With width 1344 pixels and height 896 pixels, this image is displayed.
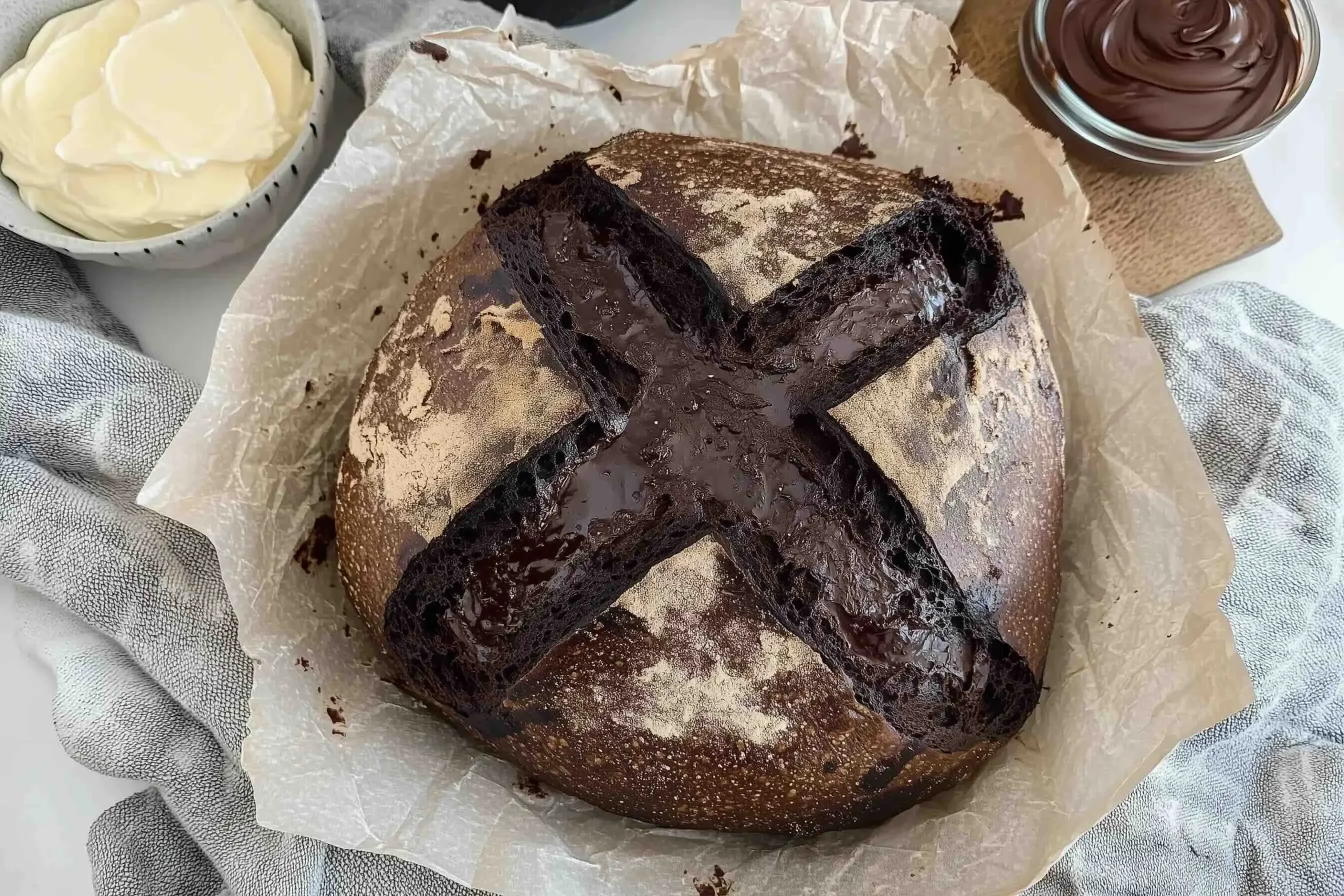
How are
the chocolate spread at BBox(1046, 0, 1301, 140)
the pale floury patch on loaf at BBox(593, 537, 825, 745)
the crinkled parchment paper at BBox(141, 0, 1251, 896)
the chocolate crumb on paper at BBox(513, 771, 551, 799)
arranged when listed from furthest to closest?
the chocolate spread at BBox(1046, 0, 1301, 140) → the chocolate crumb on paper at BBox(513, 771, 551, 799) → the crinkled parchment paper at BBox(141, 0, 1251, 896) → the pale floury patch on loaf at BBox(593, 537, 825, 745)

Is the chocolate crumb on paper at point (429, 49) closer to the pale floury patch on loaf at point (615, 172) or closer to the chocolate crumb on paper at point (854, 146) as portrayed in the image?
the pale floury patch on loaf at point (615, 172)

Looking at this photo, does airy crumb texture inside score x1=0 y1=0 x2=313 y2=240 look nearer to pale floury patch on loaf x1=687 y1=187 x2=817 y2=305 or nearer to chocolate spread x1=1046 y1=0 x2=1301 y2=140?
pale floury patch on loaf x1=687 y1=187 x2=817 y2=305

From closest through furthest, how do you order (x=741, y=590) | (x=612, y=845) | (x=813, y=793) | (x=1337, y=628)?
(x=741, y=590)
(x=813, y=793)
(x=612, y=845)
(x=1337, y=628)

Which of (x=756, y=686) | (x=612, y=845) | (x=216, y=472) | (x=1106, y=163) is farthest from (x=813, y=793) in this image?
(x=1106, y=163)

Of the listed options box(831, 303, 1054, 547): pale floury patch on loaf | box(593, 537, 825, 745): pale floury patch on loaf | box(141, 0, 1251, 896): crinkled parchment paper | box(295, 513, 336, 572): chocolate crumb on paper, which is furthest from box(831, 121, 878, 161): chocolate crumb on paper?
box(295, 513, 336, 572): chocolate crumb on paper

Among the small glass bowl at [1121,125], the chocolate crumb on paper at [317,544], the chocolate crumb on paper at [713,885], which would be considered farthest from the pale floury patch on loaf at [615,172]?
the chocolate crumb on paper at [713,885]

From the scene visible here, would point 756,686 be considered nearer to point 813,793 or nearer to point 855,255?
point 813,793
